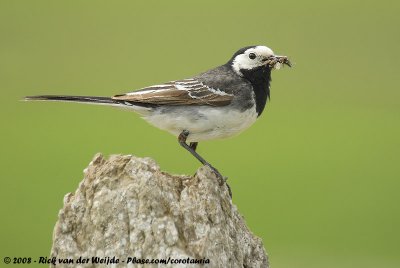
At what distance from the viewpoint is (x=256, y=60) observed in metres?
10.7

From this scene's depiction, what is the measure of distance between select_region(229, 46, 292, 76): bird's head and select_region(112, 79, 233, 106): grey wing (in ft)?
1.95

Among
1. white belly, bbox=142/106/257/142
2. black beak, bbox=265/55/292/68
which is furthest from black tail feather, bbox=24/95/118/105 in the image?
black beak, bbox=265/55/292/68

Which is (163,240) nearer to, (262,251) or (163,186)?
(163,186)

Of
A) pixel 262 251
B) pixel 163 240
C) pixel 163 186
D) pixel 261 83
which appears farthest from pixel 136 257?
pixel 261 83

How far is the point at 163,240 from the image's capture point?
Answer: 24.6 ft

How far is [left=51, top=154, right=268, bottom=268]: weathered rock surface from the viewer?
7.51m

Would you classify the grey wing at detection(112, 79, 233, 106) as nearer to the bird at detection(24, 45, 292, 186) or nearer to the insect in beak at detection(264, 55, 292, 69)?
the bird at detection(24, 45, 292, 186)

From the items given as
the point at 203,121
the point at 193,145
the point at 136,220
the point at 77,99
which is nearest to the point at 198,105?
the point at 203,121

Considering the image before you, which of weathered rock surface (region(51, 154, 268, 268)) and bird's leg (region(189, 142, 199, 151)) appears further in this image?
bird's leg (region(189, 142, 199, 151))

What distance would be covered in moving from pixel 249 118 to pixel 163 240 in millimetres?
3143

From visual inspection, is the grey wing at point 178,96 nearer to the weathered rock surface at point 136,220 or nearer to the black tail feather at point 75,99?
the black tail feather at point 75,99

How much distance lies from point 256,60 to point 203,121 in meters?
Result: 1.28

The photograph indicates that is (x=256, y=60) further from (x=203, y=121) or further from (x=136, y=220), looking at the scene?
(x=136, y=220)

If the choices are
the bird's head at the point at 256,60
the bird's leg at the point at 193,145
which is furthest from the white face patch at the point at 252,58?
the bird's leg at the point at 193,145
